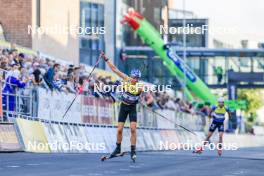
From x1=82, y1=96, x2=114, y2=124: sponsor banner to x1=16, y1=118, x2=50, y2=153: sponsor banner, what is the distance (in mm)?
3963

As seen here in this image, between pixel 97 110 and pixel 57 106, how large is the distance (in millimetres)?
3687

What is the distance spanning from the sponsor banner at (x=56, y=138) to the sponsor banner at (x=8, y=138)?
6.31ft

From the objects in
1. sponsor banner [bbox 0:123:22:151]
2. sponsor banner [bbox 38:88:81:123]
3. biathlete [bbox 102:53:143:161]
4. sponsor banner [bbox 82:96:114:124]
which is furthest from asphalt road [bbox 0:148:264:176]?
sponsor banner [bbox 82:96:114:124]

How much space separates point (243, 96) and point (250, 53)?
4091 cm

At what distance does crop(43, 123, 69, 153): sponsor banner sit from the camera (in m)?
26.1

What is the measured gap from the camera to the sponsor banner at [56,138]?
26.1 meters

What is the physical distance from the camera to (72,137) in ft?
91.2

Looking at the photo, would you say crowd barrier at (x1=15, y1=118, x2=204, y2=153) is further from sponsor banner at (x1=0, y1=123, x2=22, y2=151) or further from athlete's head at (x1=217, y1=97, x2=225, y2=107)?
athlete's head at (x1=217, y1=97, x2=225, y2=107)

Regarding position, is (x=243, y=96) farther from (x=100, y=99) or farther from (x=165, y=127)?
(x=100, y=99)

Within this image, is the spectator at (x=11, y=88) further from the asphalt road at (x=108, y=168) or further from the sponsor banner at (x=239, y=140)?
the sponsor banner at (x=239, y=140)

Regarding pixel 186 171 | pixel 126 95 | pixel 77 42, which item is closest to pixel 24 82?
pixel 126 95

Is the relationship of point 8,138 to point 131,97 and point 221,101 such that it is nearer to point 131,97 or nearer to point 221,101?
point 131,97

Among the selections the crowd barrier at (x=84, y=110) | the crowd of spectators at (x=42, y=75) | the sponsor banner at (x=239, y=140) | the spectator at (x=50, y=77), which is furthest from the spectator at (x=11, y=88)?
the sponsor banner at (x=239, y=140)

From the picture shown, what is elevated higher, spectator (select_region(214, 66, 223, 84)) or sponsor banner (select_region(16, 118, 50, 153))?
spectator (select_region(214, 66, 223, 84))
